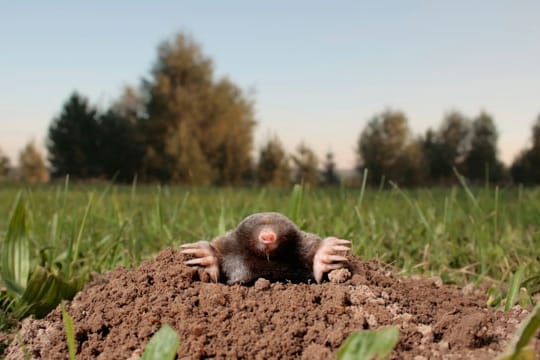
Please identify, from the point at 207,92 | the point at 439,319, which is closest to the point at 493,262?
the point at 439,319

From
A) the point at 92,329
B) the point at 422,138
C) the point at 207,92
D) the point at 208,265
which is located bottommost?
the point at 92,329

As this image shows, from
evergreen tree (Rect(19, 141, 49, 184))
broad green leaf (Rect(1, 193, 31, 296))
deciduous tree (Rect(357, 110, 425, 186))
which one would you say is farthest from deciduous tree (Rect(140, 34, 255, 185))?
broad green leaf (Rect(1, 193, 31, 296))

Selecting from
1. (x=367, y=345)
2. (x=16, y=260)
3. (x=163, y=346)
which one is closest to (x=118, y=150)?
(x=16, y=260)

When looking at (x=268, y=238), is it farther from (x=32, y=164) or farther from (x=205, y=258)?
(x=32, y=164)

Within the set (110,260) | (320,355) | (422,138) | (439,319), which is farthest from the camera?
(422,138)

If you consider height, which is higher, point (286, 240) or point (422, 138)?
point (422, 138)

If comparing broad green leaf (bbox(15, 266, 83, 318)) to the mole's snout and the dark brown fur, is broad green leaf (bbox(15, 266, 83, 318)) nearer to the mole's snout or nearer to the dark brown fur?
the dark brown fur

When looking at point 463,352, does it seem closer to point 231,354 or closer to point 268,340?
point 268,340
